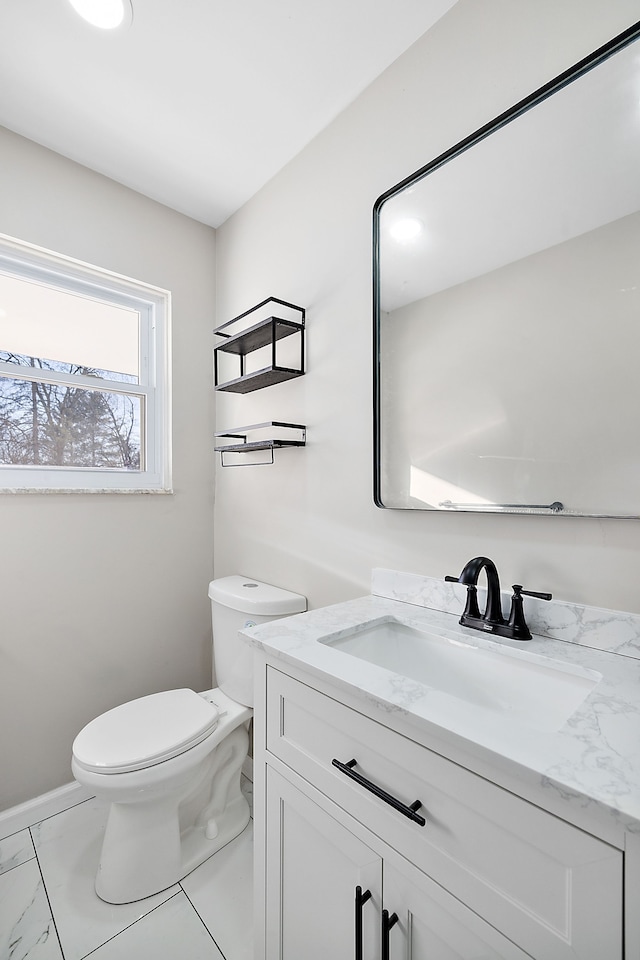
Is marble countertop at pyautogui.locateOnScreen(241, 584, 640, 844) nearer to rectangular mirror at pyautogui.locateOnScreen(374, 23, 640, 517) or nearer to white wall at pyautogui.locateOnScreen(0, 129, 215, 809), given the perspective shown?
rectangular mirror at pyautogui.locateOnScreen(374, 23, 640, 517)

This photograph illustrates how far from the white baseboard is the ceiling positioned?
2253 millimetres

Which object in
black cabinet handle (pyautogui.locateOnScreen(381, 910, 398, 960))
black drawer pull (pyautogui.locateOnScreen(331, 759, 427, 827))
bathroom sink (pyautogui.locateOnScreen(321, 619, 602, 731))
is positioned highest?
bathroom sink (pyautogui.locateOnScreen(321, 619, 602, 731))

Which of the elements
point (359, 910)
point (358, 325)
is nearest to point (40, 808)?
point (359, 910)

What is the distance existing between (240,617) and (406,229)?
1.36 meters

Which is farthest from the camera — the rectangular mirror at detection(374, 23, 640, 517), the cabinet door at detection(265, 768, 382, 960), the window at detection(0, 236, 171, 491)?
the window at detection(0, 236, 171, 491)

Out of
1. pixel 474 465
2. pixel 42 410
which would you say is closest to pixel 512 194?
pixel 474 465

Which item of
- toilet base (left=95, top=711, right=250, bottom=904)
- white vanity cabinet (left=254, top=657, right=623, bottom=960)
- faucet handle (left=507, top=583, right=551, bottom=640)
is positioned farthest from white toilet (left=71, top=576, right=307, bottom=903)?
faucet handle (left=507, top=583, right=551, bottom=640)

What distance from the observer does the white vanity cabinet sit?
1.69 feet

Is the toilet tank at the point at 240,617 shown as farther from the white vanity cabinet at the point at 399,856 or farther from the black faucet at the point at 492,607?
the black faucet at the point at 492,607

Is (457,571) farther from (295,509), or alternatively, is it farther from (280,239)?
(280,239)

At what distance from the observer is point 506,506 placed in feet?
3.43

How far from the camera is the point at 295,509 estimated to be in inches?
65.2

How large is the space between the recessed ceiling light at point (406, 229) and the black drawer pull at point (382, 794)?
127 cm

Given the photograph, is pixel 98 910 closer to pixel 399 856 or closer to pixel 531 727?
pixel 399 856
